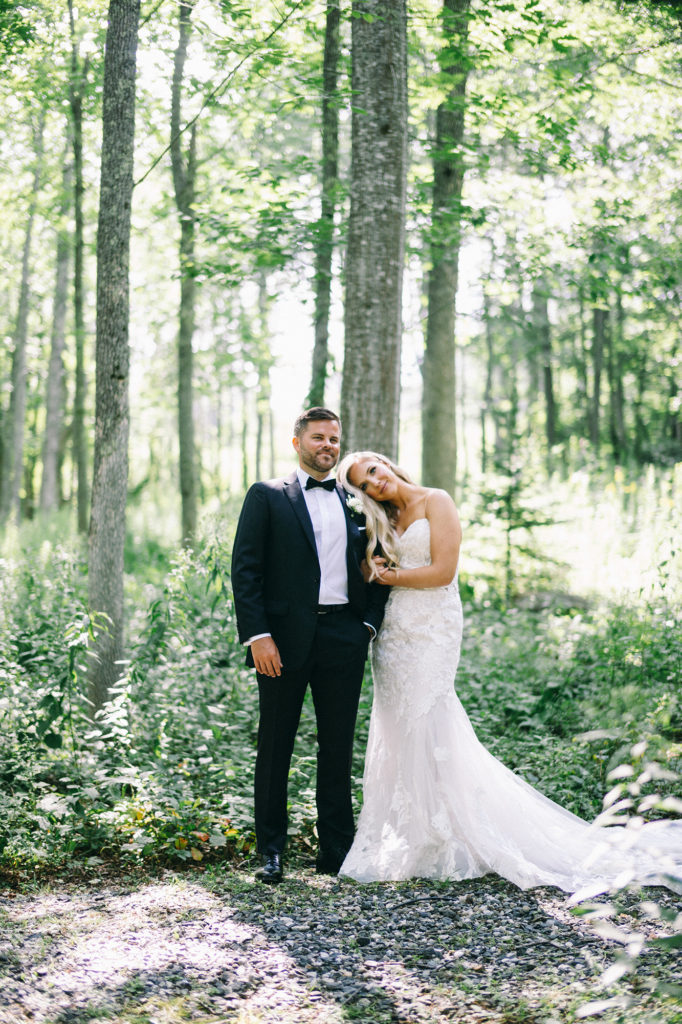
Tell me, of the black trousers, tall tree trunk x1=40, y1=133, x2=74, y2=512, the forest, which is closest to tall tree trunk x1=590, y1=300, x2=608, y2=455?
the forest

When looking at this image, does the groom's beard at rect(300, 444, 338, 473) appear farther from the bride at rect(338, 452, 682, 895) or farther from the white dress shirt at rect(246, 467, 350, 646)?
the bride at rect(338, 452, 682, 895)

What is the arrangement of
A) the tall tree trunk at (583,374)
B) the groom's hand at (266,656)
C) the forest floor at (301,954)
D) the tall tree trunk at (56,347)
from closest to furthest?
the forest floor at (301,954)
the groom's hand at (266,656)
the tall tree trunk at (56,347)
the tall tree trunk at (583,374)

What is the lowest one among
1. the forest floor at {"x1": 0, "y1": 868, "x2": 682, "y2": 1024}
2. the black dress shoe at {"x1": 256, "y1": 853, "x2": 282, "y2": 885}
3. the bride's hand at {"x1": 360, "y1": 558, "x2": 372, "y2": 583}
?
the black dress shoe at {"x1": 256, "y1": 853, "x2": 282, "y2": 885}

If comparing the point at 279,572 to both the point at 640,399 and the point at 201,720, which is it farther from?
the point at 640,399

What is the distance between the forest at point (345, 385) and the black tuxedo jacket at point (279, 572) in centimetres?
121

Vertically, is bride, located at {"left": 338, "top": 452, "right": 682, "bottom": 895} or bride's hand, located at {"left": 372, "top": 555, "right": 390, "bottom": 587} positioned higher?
bride's hand, located at {"left": 372, "top": 555, "right": 390, "bottom": 587}

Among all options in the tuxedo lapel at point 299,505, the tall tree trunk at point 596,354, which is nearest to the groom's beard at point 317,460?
the tuxedo lapel at point 299,505

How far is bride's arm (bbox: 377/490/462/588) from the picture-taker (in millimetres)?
4918

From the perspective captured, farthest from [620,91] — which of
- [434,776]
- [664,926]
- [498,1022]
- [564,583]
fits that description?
[498,1022]

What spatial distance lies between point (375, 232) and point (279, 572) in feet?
11.1

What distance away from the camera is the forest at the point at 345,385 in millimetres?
5109

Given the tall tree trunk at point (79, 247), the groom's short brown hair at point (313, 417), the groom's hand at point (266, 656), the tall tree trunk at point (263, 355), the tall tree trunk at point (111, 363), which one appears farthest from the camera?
the tall tree trunk at point (263, 355)

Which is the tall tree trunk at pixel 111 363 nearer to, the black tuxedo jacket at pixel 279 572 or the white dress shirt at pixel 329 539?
the black tuxedo jacket at pixel 279 572

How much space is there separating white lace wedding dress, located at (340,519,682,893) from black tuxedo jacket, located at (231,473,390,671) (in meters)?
0.45
